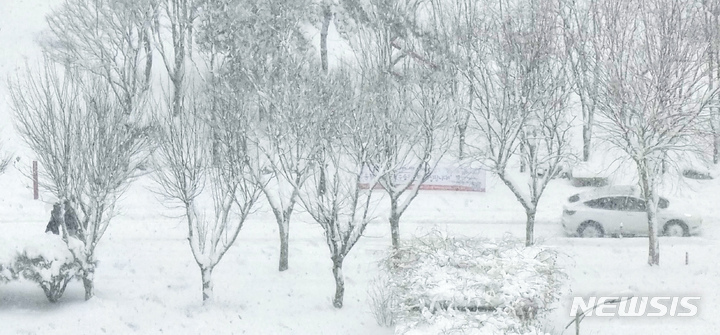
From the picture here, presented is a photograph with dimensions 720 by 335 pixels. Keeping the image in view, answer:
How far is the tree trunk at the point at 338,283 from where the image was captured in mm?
19203

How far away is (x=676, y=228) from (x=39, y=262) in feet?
58.6

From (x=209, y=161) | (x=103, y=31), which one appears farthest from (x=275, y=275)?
(x=103, y=31)

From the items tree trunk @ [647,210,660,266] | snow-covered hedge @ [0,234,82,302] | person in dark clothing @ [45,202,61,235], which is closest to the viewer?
snow-covered hedge @ [0,234,82,302]

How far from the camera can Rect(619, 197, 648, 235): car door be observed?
25016 mm

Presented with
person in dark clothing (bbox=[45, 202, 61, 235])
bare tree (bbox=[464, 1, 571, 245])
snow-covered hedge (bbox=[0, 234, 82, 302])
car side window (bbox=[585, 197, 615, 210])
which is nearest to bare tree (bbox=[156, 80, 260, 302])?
snow-covered hedge (bbox=[0, 234, 82, 302])

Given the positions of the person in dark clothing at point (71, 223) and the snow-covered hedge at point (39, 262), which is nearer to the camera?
the snow-covered hedge at point (39, 262)

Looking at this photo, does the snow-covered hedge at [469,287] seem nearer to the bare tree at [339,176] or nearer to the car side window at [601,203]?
the bare tree at [339,176]

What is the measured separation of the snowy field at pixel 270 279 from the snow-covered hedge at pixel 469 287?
1.98 metres

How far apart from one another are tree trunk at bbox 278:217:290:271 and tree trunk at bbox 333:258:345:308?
2.60 m

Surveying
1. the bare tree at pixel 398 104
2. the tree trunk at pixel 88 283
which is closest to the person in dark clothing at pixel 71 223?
the tree trunk at pixel 88 283

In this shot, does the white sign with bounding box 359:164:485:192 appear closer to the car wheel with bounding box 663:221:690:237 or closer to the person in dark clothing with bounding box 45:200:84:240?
the car wheel with bounding box 663:221:690:237

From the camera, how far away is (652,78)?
20.3m

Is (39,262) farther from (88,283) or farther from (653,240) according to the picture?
(653,240)

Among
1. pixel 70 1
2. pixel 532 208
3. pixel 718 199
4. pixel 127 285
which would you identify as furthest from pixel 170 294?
pixel 718 199
